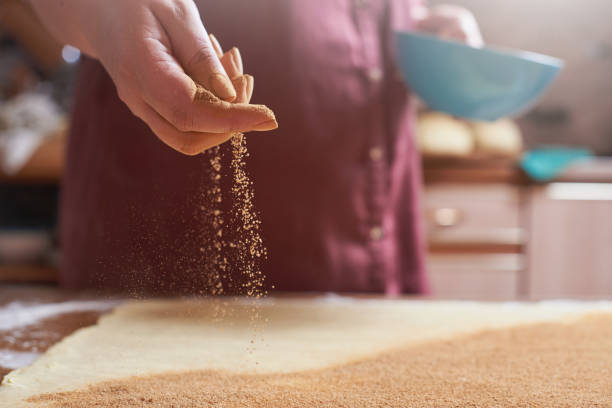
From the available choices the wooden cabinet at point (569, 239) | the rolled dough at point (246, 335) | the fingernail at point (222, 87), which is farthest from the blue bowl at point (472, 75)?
the wooden cabinet at point (569, 239)

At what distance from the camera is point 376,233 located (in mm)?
685

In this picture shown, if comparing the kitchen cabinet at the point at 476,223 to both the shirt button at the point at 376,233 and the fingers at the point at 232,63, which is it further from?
the fingers at the point at 232,63

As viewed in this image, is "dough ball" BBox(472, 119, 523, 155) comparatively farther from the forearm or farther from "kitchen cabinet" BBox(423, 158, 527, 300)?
the forearm

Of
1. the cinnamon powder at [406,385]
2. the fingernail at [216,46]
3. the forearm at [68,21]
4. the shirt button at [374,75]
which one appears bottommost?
the cinnamon powder at [406,385]

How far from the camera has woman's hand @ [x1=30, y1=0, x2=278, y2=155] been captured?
0.24m

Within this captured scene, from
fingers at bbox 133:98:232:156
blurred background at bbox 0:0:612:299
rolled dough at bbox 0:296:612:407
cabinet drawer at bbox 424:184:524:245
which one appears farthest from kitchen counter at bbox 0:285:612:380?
cabinet drawer at bbox 424:184:524:245

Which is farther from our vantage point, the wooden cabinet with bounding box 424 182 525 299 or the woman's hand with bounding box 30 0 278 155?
the wooden cabinet with bounding box 424 182 525 299

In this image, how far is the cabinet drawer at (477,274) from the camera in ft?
4.61

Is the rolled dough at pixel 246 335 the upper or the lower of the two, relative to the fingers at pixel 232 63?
lower

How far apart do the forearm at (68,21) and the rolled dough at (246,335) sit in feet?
0.57

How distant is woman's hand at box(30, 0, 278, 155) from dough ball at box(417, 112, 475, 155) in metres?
1.19

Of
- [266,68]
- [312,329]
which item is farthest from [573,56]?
[312,329]

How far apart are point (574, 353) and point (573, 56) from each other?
1753 millimetres

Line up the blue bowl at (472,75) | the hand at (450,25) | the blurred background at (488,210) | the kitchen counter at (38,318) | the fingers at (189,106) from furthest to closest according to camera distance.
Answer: the blurred background at (488,210), the hand at (450,25), the blue bowl at (472,75), the kitchen counter at (38,318), the fingers at (189,106)
